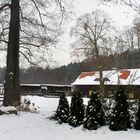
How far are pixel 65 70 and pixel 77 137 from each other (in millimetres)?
110819

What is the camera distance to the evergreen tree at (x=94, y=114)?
1484 centimetres

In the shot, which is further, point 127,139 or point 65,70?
point 65,70

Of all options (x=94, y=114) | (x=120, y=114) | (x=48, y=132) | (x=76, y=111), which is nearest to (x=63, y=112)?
(x=76, y=111)

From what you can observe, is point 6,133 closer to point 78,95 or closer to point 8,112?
point 78,95

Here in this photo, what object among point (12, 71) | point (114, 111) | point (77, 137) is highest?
point (12, 71)

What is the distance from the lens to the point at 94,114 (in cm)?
1509

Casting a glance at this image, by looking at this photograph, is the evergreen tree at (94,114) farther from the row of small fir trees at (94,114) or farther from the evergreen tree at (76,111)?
the evergreen tree at (76,111)

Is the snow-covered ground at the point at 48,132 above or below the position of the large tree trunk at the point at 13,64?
below

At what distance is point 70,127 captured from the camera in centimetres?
1572

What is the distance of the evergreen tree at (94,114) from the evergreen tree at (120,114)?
0.83 metres

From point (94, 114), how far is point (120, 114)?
1.24m

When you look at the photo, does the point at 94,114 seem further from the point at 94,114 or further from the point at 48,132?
the point at 48,132

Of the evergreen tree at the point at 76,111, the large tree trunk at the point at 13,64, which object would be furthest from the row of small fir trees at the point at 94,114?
the large tree trunk at the point at 13,64

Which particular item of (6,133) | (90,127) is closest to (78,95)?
(90,127)
